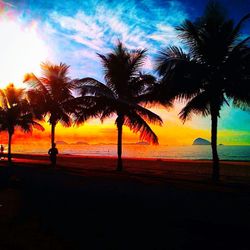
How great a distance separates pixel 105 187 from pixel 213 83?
7145 millimetres

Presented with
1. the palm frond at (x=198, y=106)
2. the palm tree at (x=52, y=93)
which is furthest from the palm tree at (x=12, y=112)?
the palm frond at (x=198, y=106)

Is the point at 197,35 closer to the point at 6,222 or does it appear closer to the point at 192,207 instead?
the point at 192,207

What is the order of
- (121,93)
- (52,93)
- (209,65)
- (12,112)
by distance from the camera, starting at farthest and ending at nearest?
1. (12,112)
2. (52,93)
3. (121,93)
4. (209,65)

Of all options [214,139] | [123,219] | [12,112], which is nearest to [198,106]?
[214,139]

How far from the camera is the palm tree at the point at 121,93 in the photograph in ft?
A: 65.3

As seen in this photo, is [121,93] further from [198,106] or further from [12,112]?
[12,112]

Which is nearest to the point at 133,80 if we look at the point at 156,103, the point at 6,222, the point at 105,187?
the point at 156,103

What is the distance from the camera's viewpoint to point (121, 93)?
2050cm

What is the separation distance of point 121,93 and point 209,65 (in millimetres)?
6659

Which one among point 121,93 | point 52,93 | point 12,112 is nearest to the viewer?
point 121,93

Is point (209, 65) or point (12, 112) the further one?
point (12, 112)

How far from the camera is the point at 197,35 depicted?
15.3 meters

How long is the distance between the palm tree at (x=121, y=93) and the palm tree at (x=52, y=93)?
19.3ft

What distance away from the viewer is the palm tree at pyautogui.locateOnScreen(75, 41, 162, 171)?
19.9m
